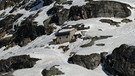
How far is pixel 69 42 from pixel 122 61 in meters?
25.2

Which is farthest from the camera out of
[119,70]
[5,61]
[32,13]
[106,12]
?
[32,13]

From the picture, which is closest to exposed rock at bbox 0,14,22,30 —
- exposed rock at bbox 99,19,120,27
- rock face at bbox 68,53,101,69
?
exposed rock at bbox 99,19,120,27

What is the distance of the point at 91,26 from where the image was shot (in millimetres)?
107938

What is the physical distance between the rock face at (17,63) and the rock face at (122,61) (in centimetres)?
1976

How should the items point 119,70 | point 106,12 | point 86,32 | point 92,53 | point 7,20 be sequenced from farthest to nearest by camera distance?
point 7,20 → point 106,12 → point 86,32 → point 92,53 → point 119,70

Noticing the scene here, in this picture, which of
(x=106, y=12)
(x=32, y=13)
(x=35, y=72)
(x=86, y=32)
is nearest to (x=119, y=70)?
(x=35, y=72)

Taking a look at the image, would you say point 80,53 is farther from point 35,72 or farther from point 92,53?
point 35,72

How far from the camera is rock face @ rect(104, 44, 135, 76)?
7762 cm

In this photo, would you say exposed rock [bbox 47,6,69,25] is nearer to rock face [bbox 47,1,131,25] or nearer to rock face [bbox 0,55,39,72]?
rock face [bbox 47,1,131,25]

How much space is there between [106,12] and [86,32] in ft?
52.0

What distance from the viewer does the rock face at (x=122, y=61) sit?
77625 millimetres

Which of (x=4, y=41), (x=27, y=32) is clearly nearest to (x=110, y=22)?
(x=27, y=32)

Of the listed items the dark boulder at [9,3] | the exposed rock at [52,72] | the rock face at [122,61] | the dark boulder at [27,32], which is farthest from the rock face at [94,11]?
the dark boulder at [9,3]

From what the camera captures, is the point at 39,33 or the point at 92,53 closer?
the point at 92,53
